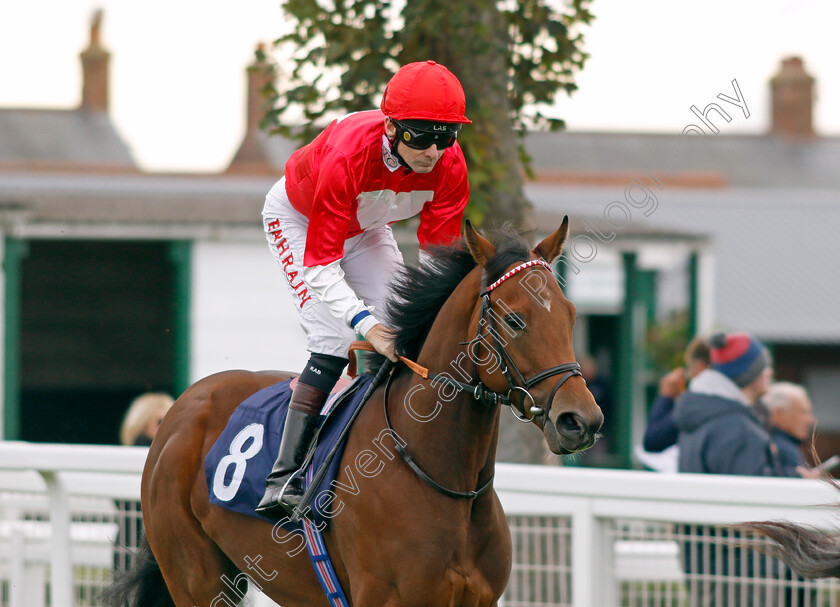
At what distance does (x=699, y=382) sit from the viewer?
470 centimetres

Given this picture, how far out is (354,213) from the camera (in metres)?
3.41

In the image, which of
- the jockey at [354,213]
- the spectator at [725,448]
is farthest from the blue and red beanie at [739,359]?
the jockey at [354,213]

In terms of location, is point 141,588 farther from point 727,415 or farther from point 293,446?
point 727,415

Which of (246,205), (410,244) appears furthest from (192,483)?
(246,205)

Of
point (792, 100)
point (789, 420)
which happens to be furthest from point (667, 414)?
point (792, 100)

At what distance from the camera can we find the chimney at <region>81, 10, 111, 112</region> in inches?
1288

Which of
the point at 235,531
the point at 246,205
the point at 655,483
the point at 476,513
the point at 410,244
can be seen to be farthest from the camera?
the point at 246,205

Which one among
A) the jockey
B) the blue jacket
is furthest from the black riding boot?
the blue jacket

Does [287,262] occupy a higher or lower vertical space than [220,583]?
higher

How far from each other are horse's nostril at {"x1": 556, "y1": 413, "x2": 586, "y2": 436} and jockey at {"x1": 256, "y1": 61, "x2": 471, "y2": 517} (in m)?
0.66

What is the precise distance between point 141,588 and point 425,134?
83.1 inches

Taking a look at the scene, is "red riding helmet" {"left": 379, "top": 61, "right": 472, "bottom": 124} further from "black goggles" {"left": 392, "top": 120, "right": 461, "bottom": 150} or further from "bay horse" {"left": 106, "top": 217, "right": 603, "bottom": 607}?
"bay horse" {"left": 106, "top": 217, "right": 603, "bottom": 607}

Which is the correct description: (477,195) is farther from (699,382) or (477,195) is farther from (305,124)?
(699,382)

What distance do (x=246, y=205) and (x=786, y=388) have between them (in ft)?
30.9
